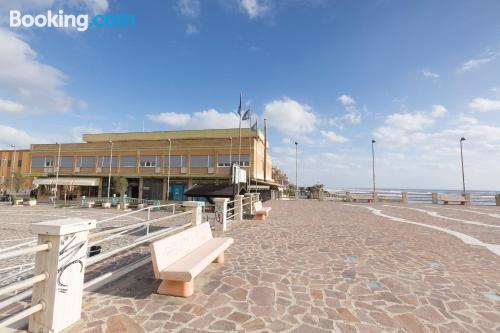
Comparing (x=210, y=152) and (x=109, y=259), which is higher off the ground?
(x=210, y=152)

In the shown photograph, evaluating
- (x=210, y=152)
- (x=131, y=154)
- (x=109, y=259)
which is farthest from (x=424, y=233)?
(x=131, y=154)

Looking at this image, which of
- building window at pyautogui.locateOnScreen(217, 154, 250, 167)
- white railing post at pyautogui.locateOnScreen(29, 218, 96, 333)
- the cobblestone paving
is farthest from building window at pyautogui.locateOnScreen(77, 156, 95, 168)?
white railing post at pyautogui.locateOnScreen(29, 218, 96, 333)

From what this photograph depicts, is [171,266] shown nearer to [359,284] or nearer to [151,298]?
[151,298]

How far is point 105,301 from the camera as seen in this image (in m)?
3.51

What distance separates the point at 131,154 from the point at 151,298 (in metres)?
36.3

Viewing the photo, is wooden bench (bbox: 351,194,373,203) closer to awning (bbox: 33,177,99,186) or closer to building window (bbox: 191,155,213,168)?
building window (bbox: 191,155,213,168)

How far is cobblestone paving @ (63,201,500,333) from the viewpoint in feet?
10.1

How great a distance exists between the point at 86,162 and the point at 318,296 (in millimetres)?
42720

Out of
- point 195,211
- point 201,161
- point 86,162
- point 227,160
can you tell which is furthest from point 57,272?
point 86,162

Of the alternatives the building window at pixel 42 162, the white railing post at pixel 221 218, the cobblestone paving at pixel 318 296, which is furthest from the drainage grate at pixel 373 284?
the building window at pixel 42 162

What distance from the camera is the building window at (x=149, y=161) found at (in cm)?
3544

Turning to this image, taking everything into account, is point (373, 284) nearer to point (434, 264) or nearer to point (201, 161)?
point (434, 264)

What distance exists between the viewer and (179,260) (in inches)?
157

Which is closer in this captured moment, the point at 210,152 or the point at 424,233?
the point at 424,233
